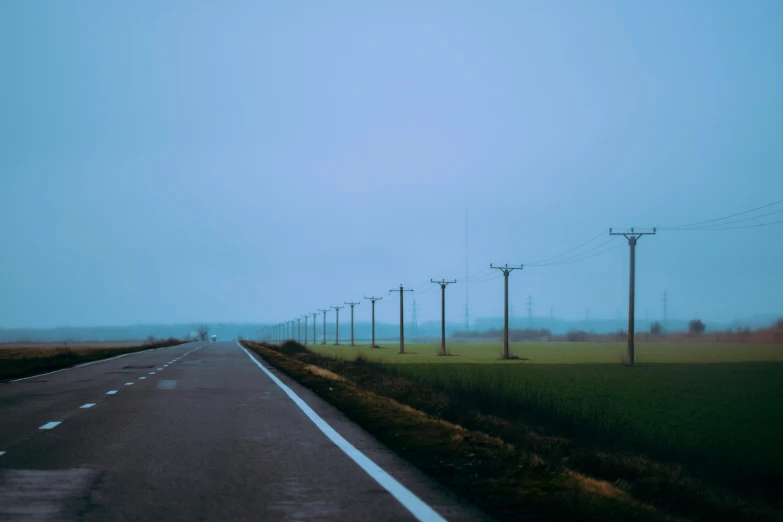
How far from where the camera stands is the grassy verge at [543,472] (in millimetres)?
8266

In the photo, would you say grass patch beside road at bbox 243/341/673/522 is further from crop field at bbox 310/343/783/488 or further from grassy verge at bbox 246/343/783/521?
crop field at bbox 310/343/783/488

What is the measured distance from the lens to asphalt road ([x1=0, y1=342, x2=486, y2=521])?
8219 millimetres

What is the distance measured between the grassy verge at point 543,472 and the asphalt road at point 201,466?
1.50 ft

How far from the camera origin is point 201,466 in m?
10.8

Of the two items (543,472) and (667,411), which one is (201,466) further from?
(667,411)

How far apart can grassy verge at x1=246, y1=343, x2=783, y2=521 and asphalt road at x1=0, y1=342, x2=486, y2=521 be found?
46 cm

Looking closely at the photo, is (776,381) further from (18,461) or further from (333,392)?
(18,461)

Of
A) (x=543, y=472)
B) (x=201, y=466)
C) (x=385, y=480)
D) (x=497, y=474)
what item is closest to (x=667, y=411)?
(x=543, y=472)

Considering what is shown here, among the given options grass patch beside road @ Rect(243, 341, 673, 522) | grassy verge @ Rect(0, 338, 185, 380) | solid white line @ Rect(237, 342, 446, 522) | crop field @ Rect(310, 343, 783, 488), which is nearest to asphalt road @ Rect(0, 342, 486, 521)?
solid white line @ Rect(237, 342, 446, 522)

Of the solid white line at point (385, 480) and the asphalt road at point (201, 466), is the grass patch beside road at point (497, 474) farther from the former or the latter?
the solid white line at point (385, 480)

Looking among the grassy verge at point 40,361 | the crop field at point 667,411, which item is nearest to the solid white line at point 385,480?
the crop field at point 667,411

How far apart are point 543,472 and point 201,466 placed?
4.03 metres

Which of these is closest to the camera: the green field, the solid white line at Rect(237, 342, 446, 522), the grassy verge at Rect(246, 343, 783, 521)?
the solid white line at Rect(237, 342, 446, 522)

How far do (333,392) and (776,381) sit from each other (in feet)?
72.0
